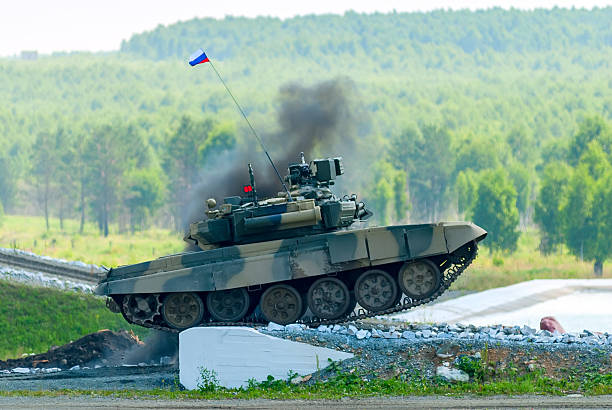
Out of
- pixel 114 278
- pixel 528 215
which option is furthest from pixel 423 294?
pixel 528 215

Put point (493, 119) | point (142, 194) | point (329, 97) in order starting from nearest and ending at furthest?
point (329, 97) → point (142, 194) → point (493, 119)

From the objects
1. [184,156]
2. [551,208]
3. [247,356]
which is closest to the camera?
[247,356]

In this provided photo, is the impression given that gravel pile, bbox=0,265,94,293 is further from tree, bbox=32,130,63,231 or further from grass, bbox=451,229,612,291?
tree, bbox=32,130,63,231

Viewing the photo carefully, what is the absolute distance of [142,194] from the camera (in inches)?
3595

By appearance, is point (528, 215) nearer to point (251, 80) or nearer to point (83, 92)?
point (251, 80)

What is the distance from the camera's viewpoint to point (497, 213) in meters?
63.0

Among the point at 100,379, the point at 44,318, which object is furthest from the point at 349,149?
the point at 100,379

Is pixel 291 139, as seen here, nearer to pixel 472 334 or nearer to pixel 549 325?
pixel 549 325

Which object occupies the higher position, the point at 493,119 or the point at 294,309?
the point at 493,119

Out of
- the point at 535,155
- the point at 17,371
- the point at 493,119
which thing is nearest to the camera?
the point at 17,371

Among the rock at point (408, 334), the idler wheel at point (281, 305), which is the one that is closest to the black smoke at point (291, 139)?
the idler wheel at point (281, 305)

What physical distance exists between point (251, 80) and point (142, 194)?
96.8 m

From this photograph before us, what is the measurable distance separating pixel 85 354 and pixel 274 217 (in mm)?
8060

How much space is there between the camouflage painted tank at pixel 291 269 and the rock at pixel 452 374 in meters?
3.51
